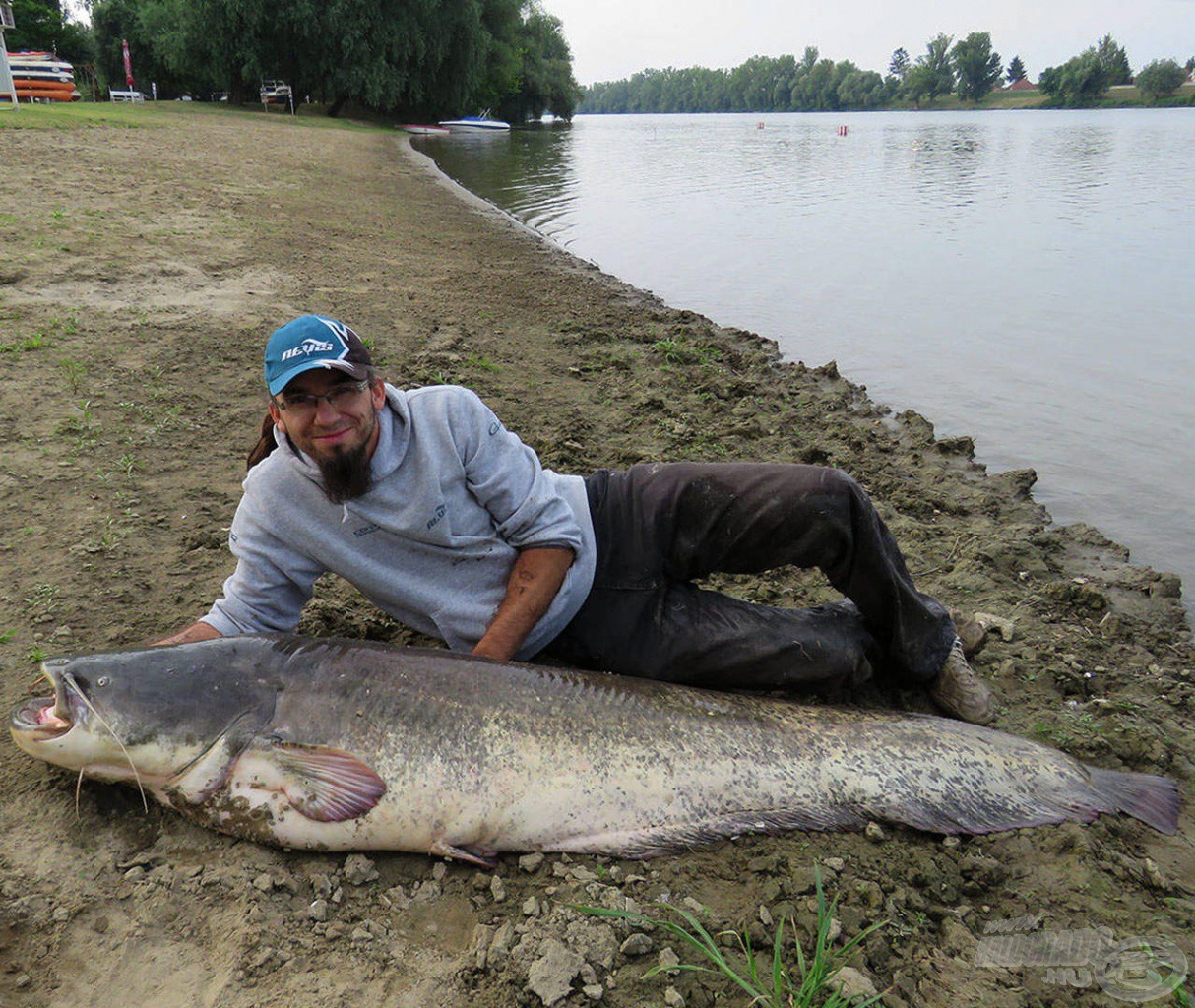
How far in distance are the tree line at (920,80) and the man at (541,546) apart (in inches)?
3232

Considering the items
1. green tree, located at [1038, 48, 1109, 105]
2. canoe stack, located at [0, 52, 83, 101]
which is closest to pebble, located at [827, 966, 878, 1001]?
canoe stack, located at [0, 52, 83, 101]

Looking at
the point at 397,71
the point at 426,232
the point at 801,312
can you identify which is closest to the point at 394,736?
the point at 801,312

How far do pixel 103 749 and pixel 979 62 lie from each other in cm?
16047

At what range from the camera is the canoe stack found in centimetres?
3322

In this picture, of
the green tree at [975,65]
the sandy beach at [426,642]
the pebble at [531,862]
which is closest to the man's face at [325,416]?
the sandy beach at [426,642]

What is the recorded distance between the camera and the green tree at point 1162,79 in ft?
334

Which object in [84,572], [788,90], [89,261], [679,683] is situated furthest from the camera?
[788,90]

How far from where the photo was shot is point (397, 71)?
4400cm

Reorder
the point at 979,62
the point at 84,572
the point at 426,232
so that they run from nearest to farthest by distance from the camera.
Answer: the point at 84,572, the point at 426,232, the point at 979,62

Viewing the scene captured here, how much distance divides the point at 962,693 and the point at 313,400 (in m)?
2.94

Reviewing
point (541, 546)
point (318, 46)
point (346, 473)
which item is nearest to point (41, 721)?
point (346, 473)

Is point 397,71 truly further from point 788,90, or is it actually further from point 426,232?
point 788,90

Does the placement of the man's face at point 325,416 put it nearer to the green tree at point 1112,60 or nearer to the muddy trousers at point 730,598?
the muddy trousers at point 730,598

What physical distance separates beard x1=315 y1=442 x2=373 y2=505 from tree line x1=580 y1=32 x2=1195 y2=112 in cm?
8251
